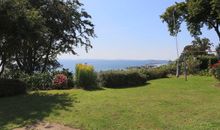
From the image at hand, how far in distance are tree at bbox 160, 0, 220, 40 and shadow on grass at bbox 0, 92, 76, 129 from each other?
2197cm

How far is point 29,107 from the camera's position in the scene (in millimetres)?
12008

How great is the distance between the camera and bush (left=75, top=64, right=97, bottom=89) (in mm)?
17641

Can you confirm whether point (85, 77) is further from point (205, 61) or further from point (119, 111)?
point (205, 61)

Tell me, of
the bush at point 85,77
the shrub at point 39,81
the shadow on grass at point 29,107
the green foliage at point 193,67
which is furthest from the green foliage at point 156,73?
the shadow on grass at point 29,107

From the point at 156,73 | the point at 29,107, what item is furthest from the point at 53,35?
the point at 29,107

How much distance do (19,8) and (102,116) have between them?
7282mm

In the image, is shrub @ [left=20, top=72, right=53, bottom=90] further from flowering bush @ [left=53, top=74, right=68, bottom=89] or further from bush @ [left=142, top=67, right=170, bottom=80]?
bush @ [left=142, top=67, right=170, bottom=80]

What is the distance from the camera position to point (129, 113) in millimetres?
10508

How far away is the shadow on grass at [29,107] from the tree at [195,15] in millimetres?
21969

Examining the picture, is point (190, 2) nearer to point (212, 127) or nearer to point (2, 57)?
point (2, 57)

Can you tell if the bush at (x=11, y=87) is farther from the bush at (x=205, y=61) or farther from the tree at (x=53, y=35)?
the bush at (x=205, y=61)

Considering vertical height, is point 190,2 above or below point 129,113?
above

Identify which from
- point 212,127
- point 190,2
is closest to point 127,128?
point 212,127

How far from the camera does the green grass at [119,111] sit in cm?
940
